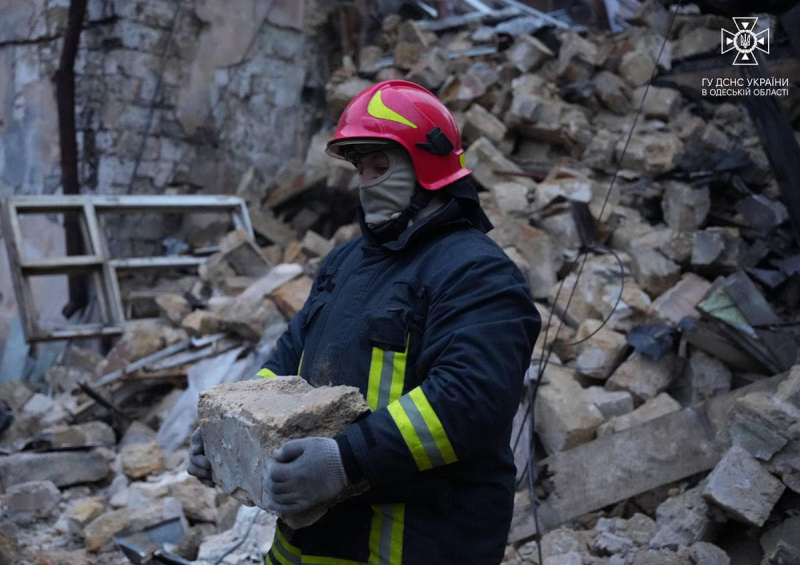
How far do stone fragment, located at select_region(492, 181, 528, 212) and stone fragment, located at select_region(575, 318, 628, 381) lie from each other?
65.6 inches

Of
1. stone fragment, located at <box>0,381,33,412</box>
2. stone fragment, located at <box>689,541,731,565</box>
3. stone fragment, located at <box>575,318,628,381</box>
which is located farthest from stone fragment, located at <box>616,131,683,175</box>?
stone fragment, located at <box>0,381,33,412</box>

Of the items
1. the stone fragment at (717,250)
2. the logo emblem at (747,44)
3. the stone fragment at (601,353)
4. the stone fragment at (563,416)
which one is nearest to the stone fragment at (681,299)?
the stone fragment at (717,250)

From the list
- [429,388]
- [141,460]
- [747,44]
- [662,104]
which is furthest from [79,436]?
[662,104]

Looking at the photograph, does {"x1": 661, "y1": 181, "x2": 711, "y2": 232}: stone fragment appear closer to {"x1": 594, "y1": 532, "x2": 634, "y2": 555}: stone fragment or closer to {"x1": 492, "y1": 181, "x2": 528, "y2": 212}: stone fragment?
{"x1": 492, "y1": 181, "x2": 528, "y2": 212}: stone fragment

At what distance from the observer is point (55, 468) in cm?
457

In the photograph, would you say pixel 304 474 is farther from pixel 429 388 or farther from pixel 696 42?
pixel 696 42

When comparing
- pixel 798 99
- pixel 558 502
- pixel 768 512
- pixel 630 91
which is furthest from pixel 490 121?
pixel 768 512

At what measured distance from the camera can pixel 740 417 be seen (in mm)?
2996

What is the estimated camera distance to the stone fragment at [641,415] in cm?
367

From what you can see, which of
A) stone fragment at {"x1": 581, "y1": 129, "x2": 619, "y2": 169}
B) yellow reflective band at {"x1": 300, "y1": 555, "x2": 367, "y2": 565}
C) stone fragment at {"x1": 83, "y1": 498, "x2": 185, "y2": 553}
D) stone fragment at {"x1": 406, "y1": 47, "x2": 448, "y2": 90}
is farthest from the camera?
stone fragment at {"x1": 406, "y1": 47, "x2": 448, "y2": 90}

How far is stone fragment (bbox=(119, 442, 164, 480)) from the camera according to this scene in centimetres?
461

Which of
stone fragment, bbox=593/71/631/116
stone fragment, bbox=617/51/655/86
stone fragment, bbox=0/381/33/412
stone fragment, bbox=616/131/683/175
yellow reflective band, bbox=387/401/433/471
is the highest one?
stone fragment, bbox=617/51/655/86

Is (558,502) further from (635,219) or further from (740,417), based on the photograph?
(635,219)

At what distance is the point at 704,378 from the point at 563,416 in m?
0.86
